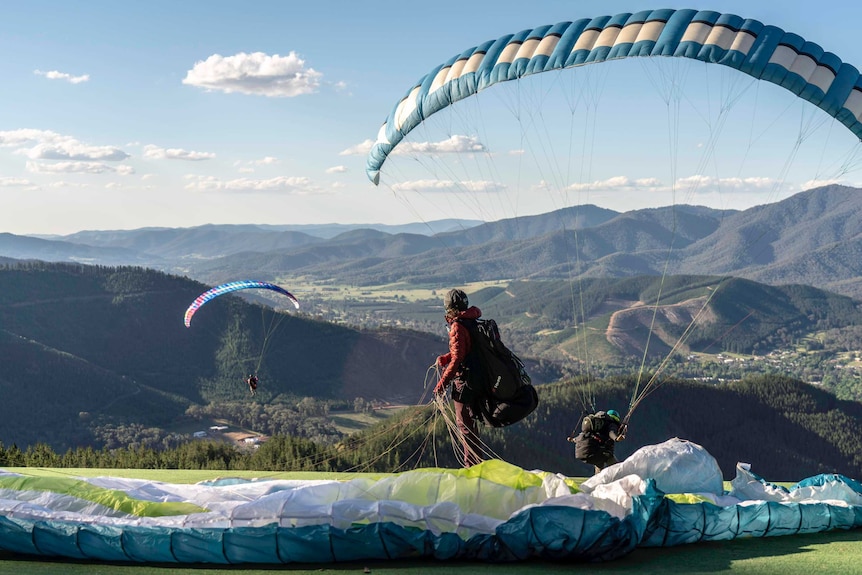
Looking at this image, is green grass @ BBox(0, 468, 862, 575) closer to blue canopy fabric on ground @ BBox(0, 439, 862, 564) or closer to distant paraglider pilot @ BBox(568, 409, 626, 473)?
blue canopy fabric on ground @ BBox(0, 439, 862, 564)

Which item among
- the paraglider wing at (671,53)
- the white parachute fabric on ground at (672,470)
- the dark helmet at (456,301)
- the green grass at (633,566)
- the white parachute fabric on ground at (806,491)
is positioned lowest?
the green grass at (633,566)

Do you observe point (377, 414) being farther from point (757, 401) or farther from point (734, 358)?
point (734, 358)

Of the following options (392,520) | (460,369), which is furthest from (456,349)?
(392,520)

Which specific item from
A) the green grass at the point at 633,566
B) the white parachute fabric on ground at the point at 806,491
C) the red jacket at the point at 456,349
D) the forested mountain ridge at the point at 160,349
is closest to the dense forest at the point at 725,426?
the forested mountain ridge at the point at 160,349

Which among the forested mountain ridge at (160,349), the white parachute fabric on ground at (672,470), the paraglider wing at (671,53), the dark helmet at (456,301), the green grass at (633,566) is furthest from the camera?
the forested mountain ridge at (160,349)

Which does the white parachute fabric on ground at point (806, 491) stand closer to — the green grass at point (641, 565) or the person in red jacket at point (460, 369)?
the green grass at point (641, 565)

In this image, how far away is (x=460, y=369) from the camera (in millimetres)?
8703

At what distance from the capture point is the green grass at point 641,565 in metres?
6.20

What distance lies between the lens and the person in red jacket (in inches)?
338

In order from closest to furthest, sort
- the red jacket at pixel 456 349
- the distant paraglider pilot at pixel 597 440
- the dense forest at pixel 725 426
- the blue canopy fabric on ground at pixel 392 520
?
the blue canopy fabric on ground at pixel 392 520 < the red jacket at pixel 456 349 < the distant paraglider pilot at pixel 597 440 < the dense forest at pixel 725 426

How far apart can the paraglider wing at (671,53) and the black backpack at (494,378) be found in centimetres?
485

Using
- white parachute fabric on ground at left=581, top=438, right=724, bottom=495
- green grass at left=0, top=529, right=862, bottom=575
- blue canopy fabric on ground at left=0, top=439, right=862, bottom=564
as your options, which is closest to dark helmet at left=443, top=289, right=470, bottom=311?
blue canopy fabric on ground at left=0, top=439, right=862, bottom=564

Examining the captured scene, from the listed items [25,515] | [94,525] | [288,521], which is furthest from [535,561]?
[25,515]

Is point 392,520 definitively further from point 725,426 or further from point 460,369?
point 725,426
